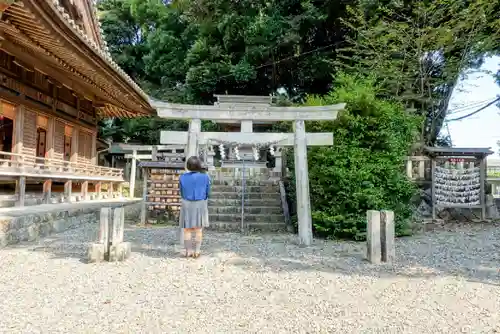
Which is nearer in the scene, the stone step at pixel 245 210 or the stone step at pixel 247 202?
the stone step at pixel 245 210

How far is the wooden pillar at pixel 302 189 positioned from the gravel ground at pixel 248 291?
0.79 meters

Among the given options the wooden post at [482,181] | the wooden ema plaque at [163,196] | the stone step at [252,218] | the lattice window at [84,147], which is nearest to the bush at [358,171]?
the stone step at [252,218]

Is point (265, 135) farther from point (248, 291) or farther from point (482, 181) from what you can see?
point (482, 181)

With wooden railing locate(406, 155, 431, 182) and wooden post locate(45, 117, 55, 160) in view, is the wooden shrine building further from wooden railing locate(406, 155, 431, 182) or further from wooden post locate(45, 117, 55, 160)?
wooden railing locate(406, 155, 431, 182)

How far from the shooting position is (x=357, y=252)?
6258 millimetres

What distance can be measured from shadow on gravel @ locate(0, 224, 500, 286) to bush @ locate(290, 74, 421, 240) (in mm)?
562

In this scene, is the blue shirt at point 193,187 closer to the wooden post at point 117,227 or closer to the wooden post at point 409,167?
the wooden post at point 117,227

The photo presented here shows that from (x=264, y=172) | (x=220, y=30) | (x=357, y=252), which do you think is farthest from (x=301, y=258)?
(x=220, y=30)

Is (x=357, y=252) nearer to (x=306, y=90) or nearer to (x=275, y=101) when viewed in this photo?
(x=275, y=101)

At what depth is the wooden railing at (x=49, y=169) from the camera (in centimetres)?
830

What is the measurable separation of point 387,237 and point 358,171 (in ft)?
7.85

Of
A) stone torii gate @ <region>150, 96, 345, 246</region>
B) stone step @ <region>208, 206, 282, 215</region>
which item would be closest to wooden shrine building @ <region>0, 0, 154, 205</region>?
stone torii gate @ <region>150, 96, 345, 246</region>

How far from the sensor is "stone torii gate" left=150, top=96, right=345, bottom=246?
7.28 meters

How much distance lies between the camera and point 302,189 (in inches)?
286
